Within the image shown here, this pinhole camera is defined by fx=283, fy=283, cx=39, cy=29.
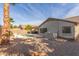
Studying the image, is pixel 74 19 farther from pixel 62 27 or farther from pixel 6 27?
pixel 6 27

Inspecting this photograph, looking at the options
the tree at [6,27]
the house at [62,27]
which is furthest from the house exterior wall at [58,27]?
the tree at [6,27]

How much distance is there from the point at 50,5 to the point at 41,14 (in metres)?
0.18

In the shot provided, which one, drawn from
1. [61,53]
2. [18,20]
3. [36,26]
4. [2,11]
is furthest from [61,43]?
[2,11]

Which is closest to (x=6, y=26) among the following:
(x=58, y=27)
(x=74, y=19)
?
(x=58, y=27)

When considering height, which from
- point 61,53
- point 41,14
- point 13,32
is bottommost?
point 61,53

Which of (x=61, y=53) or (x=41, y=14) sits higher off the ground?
(x=41, y=14)

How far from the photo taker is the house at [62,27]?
→ 3910mm

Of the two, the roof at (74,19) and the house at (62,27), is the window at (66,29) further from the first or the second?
the roof at (74,19)

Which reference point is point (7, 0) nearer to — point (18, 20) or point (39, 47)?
point (18, 20)

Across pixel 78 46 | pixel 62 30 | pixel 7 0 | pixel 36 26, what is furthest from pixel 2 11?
pixel 78 46

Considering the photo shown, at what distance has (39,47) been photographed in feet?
12.8

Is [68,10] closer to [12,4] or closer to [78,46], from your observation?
[78,46]

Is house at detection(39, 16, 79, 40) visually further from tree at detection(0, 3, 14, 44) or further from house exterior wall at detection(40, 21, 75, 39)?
tree at detection(0, 3, 14, 44)

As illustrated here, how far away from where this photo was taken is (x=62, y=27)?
3.95 m
